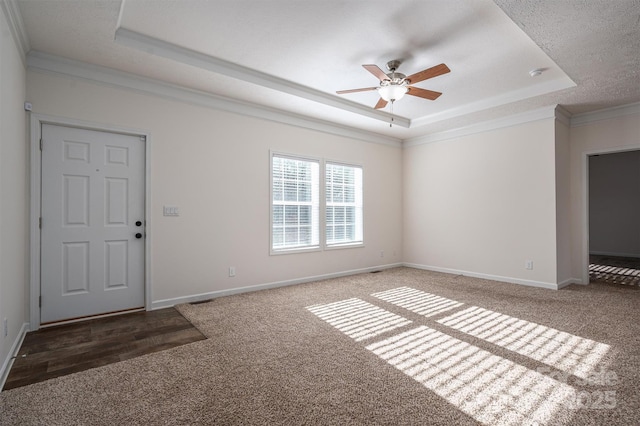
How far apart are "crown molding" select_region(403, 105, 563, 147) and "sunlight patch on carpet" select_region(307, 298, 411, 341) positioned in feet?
11.7

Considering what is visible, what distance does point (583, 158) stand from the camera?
495 centimetres

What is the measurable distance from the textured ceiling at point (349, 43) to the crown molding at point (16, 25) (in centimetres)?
5

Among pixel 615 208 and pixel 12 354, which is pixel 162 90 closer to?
pixel 12 354

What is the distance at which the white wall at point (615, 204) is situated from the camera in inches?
299

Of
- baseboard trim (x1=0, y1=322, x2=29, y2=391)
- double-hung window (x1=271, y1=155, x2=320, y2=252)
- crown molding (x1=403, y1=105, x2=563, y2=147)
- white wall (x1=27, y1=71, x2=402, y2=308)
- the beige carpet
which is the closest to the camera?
the beige carpet

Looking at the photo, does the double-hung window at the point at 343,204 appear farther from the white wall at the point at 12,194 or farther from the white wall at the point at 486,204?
the white wall at the point at 12,194

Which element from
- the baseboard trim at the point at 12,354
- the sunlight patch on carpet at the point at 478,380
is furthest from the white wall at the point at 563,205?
the baseboard trim at the point at 12,354

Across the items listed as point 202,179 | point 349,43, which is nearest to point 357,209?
point 202,179

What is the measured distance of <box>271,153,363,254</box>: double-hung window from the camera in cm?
491

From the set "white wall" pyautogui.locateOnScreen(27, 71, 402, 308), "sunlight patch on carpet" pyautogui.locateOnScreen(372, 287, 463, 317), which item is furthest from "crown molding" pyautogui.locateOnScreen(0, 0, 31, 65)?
"sunlight patch on carpet" pyautogui.locateOnScreen(372, 287, 463, 317)

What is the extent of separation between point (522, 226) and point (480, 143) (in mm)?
1522

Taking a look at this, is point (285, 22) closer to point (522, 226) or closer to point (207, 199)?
point (207, 199)

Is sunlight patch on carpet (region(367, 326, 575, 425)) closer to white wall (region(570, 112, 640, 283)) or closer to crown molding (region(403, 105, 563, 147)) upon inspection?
white wall (region(570, 112, 640, 283))

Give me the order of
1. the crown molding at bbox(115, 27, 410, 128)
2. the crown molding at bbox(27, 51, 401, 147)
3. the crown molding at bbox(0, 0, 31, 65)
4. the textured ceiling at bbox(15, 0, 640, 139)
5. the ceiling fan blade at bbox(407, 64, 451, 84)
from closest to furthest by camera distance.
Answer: the crown molding at bbox(0, 0, 31, 65) → the textured ceiling at bbox(15, 0, 640, 139) → the ceiling fan blade at bbox(407, 64, 451, 84) → the crown molding at bbox(115, 27, 410, 128) → the crown molding at bbox(27, 51, 401, 147)
